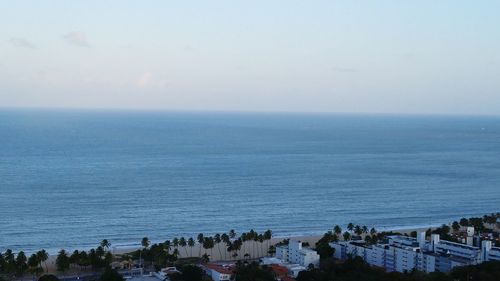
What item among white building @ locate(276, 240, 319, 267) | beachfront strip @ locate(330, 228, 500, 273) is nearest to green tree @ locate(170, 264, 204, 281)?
white building @ locate(276, 240, 319, 267)

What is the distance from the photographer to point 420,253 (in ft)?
115

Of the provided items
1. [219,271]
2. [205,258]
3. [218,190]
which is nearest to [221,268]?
[219,271]

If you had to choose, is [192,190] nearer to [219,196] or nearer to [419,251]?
[219,196]

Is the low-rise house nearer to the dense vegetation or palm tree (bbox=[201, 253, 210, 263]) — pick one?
the dense vegetation

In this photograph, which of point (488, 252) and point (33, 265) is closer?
point (33, 265)

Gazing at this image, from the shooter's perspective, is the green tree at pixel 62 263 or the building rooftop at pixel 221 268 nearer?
the building rooftop at pixel 221 268

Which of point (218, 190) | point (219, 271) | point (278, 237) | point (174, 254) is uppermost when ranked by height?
point (218, 190)

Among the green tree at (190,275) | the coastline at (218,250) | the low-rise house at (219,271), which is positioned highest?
the green tree at (190,275)

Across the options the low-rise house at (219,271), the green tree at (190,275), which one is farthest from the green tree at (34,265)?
the low-rise house at (219,271)

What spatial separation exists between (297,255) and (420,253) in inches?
271

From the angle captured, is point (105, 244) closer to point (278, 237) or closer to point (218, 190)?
point (278, 237)

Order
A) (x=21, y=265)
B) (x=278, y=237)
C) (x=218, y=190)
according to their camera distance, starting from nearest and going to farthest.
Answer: (x=21, y=265)
(x=278, y=237)
(x=218, y=190)

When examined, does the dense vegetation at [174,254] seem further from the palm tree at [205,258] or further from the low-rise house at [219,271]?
the low-rise house at [219,271]

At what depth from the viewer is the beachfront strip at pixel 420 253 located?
3450 centimetres
